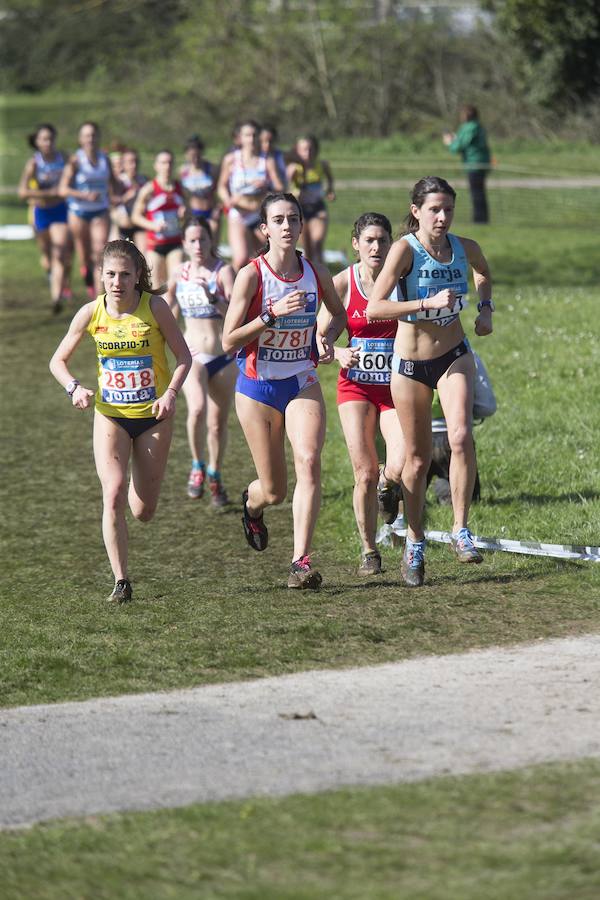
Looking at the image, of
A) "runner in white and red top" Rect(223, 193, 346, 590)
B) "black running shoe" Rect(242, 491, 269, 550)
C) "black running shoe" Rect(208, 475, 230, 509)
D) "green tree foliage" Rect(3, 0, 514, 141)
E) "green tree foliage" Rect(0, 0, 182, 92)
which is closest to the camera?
"runner in white and red top" Rect(223, 193, 346, 590)

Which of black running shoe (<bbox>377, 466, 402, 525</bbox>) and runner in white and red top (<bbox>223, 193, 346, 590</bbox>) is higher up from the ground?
runner in white and red top (<bbox>223, 193, 346, 590</bbox>)

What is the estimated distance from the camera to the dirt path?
530cm

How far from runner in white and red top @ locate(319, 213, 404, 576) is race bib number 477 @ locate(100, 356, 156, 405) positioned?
1058mm

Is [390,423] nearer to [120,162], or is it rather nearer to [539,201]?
[120,162]

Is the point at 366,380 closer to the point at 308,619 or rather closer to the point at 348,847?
the point at 308,619

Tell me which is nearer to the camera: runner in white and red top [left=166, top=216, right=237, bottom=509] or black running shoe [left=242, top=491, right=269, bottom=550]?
black running shoe [left=242, top=491, right=269, bottom=550]

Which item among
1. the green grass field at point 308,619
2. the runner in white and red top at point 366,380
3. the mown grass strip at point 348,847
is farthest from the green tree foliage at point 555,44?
the mown grass strip at point 348,847

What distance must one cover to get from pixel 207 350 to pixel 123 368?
2.63 m

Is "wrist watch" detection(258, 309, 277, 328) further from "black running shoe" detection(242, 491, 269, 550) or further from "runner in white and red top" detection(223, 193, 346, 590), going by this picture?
"black running shoe" detection(242, 491, 269, 550)

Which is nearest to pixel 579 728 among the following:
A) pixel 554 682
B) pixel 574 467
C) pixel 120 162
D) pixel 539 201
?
pixel 554 682

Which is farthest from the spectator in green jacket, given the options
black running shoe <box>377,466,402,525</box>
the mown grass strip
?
the mown grass strip

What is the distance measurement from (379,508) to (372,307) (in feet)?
6.44

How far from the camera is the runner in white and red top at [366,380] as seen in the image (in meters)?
8.38

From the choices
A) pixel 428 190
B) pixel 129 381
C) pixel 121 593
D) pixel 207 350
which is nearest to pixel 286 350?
pixel 129 381
